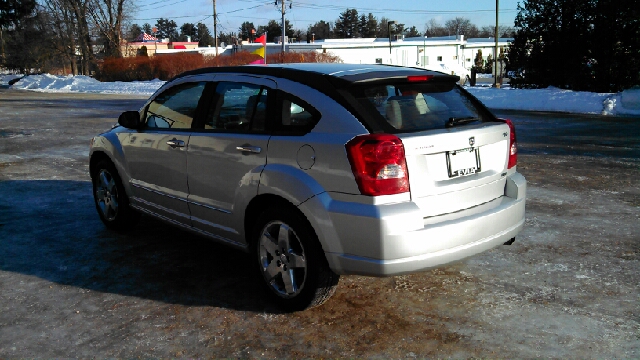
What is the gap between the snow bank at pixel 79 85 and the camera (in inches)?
1597

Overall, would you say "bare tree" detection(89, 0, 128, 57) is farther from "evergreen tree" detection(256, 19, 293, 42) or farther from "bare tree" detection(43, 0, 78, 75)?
"evergreen tree" detection(256, 19, 293, 42)

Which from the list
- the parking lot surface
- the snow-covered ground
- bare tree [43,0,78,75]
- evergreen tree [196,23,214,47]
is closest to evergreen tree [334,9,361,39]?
evergreen tree [196,23,214,47]

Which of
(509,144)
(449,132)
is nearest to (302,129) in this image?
(449,132)

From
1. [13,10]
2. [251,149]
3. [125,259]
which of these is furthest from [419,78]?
[13,10]

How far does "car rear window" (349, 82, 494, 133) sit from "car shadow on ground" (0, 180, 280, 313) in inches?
60.8

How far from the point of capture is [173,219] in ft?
17.9

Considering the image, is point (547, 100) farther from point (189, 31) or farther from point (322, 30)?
point (189, 31)

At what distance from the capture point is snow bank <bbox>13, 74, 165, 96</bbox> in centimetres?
4056

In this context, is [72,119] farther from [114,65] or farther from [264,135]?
[114,65]

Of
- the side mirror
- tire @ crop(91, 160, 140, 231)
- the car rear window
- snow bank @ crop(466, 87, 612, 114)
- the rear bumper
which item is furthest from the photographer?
snow bank @ crop(466, 87, 612, 114)

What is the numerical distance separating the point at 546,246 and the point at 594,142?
7801mm

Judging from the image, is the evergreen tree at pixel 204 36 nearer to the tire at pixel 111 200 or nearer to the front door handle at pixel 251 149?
the tire at pixel 111 200

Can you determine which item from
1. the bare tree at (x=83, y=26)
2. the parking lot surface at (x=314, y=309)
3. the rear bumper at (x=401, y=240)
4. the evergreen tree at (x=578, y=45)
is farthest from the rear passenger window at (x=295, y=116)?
the bare tree at (x=83, y=26)

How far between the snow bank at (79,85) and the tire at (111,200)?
3307cm
